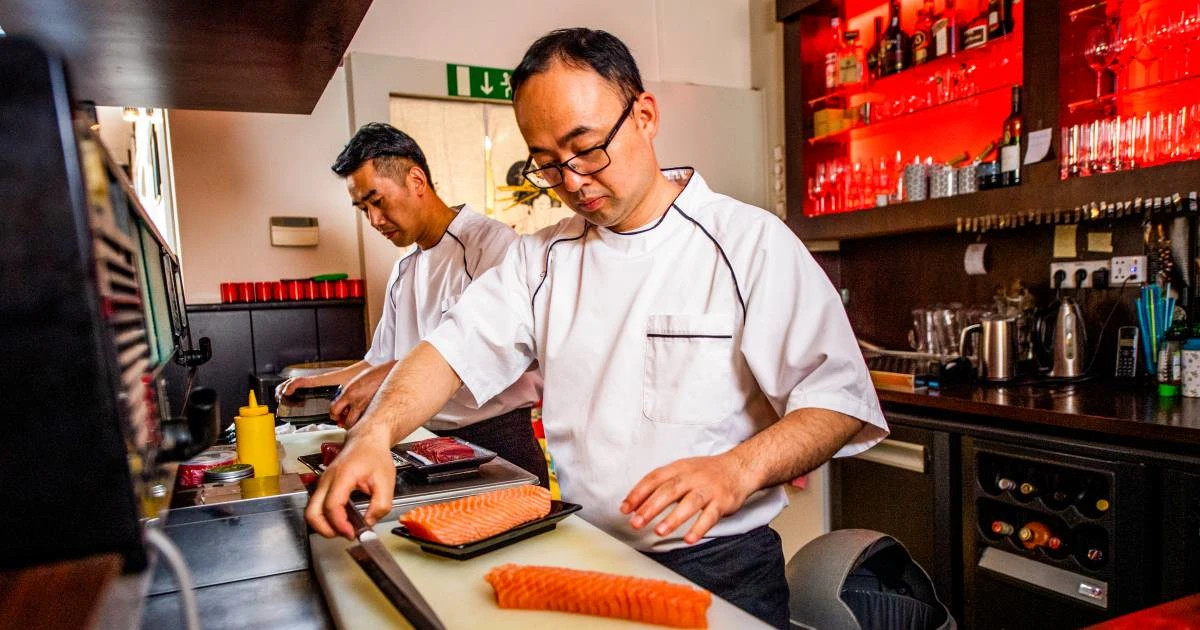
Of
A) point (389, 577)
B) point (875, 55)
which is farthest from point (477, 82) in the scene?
point (389, 577)

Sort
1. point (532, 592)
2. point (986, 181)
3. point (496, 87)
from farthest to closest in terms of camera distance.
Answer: point (496, 87)
point (986, 181)
point (532, 592)

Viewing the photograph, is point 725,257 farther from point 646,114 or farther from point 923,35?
point 923,35

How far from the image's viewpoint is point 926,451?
2580mm

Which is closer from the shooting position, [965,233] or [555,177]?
[555,177]

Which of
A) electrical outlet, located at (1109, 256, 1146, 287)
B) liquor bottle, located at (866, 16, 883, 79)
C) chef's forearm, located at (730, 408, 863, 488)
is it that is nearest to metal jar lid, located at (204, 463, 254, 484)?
chef's forearm, located at (730, 408, 863, 488)

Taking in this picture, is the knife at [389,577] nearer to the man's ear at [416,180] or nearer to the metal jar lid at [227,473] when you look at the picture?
the metal jar lid at [227,473]

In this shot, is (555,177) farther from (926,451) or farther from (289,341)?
(289,341)

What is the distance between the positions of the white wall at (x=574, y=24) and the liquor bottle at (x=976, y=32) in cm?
172

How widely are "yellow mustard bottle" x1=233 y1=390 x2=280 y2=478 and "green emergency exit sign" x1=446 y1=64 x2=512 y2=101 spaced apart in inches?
104

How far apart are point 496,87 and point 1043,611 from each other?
323cm

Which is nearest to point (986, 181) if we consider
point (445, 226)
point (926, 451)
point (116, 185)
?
point (926, 451)

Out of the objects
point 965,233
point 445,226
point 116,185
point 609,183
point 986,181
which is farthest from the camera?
point 965,233

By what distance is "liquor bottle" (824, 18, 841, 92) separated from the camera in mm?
3514

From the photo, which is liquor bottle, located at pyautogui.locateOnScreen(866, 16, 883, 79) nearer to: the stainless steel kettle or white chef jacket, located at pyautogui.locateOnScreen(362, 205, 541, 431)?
the stainless steel kettle
